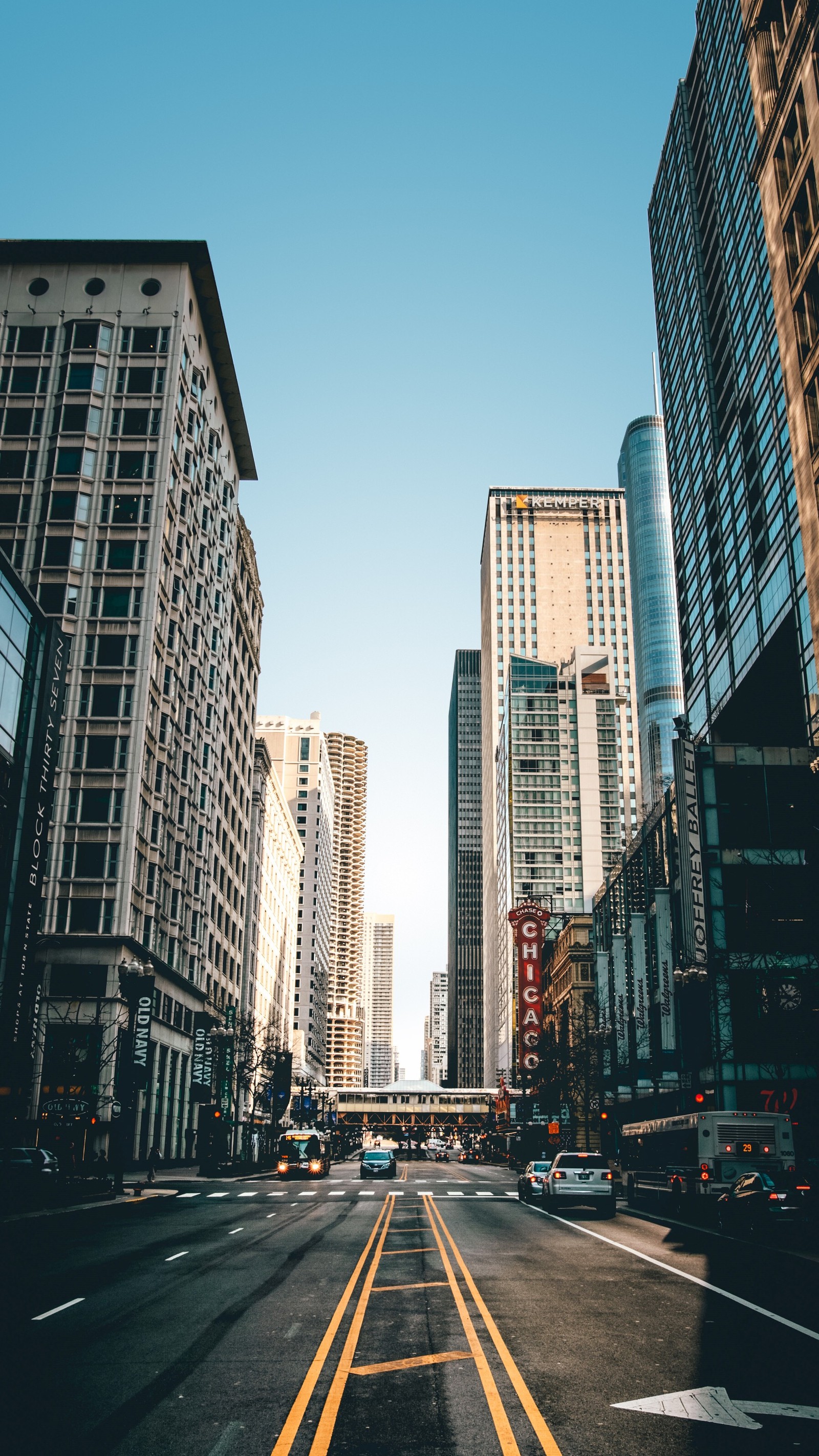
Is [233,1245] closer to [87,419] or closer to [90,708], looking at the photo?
[90,708]

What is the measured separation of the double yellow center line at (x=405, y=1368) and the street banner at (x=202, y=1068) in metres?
60.1

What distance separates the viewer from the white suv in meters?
30.9

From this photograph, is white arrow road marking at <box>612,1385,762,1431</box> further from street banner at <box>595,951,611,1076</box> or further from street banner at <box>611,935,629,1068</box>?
street banner at <box>595,951,611,1076</box>

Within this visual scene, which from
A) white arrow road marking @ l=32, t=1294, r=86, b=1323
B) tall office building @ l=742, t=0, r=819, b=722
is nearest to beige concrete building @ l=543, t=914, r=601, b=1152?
Answer: tall office building @ l=742, t=0, r=819, b=722

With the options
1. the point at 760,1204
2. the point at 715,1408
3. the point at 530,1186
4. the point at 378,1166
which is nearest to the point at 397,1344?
the point at 715,1408

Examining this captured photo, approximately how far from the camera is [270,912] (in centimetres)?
13138

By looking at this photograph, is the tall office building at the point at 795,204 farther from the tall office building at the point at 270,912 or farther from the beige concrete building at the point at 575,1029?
the tall office building at the point at 270,912

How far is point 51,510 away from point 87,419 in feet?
20.9

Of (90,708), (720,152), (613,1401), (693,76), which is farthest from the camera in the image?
(693,76)

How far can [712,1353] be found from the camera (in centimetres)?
1200

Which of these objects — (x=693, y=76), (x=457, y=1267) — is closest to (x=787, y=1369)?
(x=457, y=1267)

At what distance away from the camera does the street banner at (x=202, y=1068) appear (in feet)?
246

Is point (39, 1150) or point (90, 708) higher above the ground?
point (90, 708)

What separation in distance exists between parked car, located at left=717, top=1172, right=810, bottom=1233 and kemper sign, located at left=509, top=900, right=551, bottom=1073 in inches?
3406
